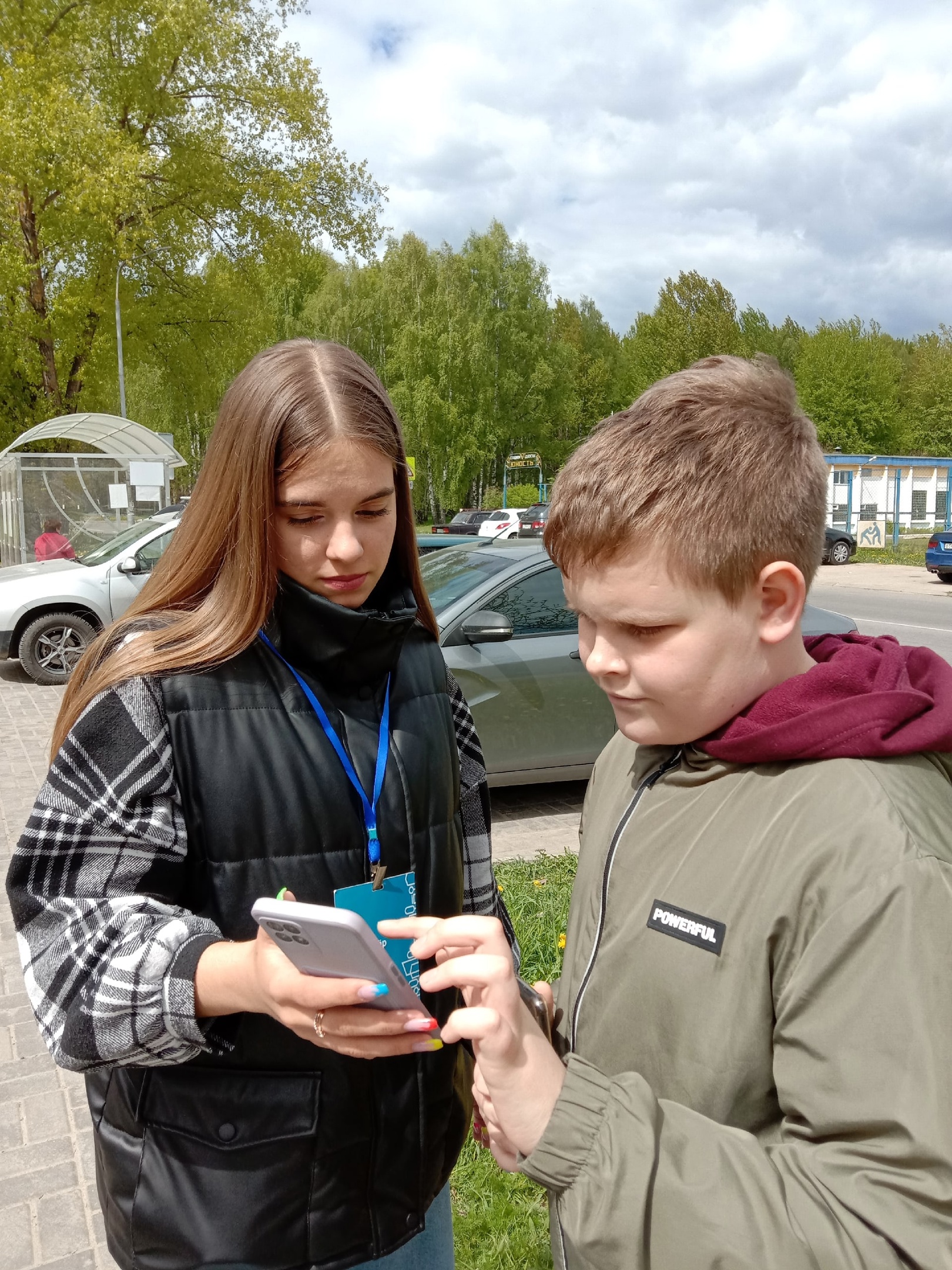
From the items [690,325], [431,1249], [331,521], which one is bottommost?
[431,1249]

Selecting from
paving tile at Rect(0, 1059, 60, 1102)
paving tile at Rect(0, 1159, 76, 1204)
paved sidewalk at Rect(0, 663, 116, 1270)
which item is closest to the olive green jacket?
paved sidewalk at Rect(0, 663, 116, 1270)

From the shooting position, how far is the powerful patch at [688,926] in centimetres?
110

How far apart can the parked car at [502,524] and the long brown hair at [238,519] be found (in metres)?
20.9

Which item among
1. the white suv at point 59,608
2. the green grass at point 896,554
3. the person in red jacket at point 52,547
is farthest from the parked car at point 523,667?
the green grass at point 896,554

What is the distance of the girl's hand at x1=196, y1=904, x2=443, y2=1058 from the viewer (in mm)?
1079

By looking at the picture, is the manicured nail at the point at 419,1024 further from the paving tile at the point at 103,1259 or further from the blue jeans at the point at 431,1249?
the paving tile at the point at 103,1259

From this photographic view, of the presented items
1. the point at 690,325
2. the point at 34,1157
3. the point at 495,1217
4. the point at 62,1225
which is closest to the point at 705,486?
the point at 495,1217

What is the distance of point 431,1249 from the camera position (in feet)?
5.40

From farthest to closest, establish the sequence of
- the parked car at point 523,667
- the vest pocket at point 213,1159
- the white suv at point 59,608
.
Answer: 1. the white suv at point 59,608
2. the parked car at point 523,667
3. the vest pocket at point 213,1159

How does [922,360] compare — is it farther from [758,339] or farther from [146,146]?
[146,146]

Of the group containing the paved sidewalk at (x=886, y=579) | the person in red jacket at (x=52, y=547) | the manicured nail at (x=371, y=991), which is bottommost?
the paved sidewalk at (x=886, y=579)

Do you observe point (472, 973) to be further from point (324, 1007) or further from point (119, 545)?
point (119, 545)

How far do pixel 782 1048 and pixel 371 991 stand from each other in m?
0.43

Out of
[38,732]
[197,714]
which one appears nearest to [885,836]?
[197,714]
